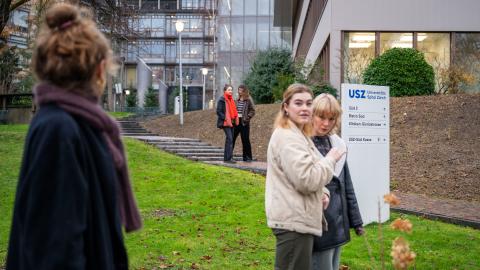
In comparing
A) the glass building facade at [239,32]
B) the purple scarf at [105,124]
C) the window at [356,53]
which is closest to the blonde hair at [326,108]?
the purple scarf at [105,124]

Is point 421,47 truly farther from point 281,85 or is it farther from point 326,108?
point 326,108

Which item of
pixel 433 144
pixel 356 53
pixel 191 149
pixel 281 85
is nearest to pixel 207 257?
pixel 433 144

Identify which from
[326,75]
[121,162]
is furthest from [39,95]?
[326,75]

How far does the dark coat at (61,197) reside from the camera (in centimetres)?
224

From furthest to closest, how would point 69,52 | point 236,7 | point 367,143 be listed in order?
point 236,7 < point 367,143 < point 69,52

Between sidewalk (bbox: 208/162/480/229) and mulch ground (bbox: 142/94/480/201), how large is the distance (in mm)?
684

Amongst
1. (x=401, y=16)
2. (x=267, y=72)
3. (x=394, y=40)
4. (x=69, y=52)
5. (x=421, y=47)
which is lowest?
(x=69, y=52)

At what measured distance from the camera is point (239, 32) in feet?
172

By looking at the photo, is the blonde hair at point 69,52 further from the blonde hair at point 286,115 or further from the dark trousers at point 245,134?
the dark trousers at point 245,134

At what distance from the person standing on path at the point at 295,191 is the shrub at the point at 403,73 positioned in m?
16.3

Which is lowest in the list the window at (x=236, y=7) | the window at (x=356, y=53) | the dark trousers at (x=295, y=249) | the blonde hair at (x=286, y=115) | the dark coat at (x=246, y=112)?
the dark trousers at (x=295, y=249)

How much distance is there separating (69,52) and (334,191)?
2637mm

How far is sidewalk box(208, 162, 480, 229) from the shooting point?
9.55m

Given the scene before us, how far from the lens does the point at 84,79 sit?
2432 millimetres
